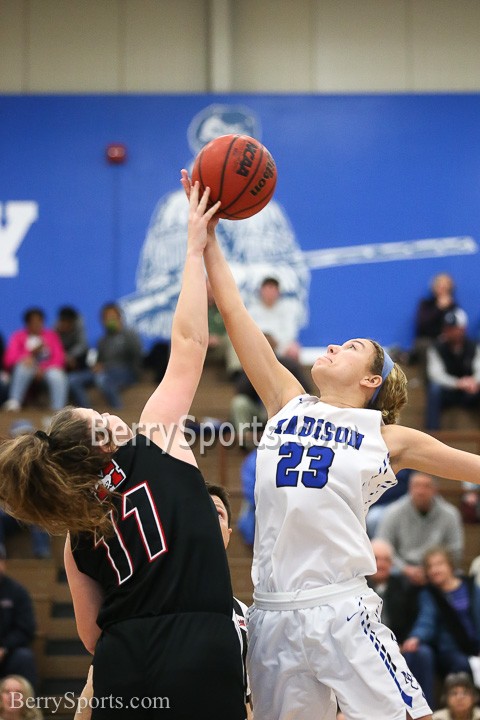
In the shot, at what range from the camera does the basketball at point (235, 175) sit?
3902mm

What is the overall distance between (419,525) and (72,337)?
579 centimetres

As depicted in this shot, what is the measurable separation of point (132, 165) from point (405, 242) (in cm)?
387

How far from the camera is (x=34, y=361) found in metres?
12.2

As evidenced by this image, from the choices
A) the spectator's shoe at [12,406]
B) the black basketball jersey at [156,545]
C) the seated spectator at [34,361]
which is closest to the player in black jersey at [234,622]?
the black basketball jersey at [156,545]

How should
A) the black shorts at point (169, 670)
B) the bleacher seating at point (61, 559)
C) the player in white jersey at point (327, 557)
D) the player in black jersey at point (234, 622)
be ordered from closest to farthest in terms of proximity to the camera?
the black shorts at point (169, 670) < the player in black jersey at point (234, 622) < the player in white jersey at point (327, 557) < the bleacher seating at point (61, 559)

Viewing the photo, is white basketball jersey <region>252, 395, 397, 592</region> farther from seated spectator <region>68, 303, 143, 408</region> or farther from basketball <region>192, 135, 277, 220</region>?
seated spectator <region>68, 303, 143, 408</region>

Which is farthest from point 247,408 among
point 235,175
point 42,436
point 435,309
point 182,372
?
point 42,436

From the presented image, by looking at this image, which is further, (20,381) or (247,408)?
(20,381)

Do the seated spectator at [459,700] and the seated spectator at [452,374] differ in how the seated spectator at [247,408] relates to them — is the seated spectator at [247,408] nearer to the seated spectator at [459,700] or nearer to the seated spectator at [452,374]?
the seated spectator at [452,374]

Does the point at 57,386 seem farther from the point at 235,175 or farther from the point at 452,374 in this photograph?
the point at 235,175

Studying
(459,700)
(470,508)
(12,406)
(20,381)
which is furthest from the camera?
(20,381)

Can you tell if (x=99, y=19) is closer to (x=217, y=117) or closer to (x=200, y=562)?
(x=217, y=117)

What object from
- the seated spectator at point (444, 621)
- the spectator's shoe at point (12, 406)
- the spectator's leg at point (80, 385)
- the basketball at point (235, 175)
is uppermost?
the basketball at point (235, 175)

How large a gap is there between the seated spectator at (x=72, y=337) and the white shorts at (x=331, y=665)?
30.3ft
